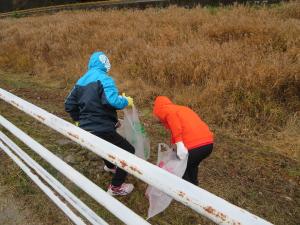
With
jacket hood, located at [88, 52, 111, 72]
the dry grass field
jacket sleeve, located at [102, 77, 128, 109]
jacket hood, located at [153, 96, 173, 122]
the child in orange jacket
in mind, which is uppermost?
jacket hood, located at [88, 52, 111, 72]

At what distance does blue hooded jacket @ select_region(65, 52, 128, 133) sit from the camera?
3.08 metres

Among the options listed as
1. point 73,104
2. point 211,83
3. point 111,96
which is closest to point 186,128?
point 111,96

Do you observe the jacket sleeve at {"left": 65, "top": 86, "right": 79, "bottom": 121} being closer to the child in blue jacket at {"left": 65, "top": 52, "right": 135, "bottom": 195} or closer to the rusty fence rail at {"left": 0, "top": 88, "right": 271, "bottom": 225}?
the child in blue jacket at {"left": 65, "top": 52, "right": 135, "bottom": 195}

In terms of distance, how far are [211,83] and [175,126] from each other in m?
2.90

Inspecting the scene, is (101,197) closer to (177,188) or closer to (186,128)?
(177,188)

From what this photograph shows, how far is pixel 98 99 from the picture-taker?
3121mm

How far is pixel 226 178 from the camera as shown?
3.80m

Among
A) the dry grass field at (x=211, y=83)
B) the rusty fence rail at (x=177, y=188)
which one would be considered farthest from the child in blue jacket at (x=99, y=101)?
the rusty fence rail at (x=177, y=188)

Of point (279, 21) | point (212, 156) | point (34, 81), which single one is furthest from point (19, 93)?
point (279, 21)

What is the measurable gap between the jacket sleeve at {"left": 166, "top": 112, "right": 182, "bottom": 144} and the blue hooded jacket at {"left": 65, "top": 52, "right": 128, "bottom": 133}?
1.47 feet

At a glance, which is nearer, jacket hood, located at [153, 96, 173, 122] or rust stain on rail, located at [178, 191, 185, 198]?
rust stain on rail, located at [178, 191, 185, 198]

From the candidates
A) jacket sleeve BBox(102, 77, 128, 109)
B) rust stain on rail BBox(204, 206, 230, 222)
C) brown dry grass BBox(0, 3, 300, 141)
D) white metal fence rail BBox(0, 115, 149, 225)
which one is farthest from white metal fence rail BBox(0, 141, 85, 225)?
brown dry grass BBox(0, 3, 300, 141)

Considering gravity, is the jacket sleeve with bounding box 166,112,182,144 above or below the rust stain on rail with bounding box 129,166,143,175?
below

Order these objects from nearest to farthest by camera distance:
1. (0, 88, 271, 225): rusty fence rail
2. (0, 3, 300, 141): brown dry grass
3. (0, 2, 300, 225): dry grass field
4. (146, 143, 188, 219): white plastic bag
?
(0, 88, 271, 225): rusty fence rail → (146, 143, 188, 219): white plastic bag → (0, 2, 300, 225): dry grass field → (0, 3, 300, 141): brown dry grass
